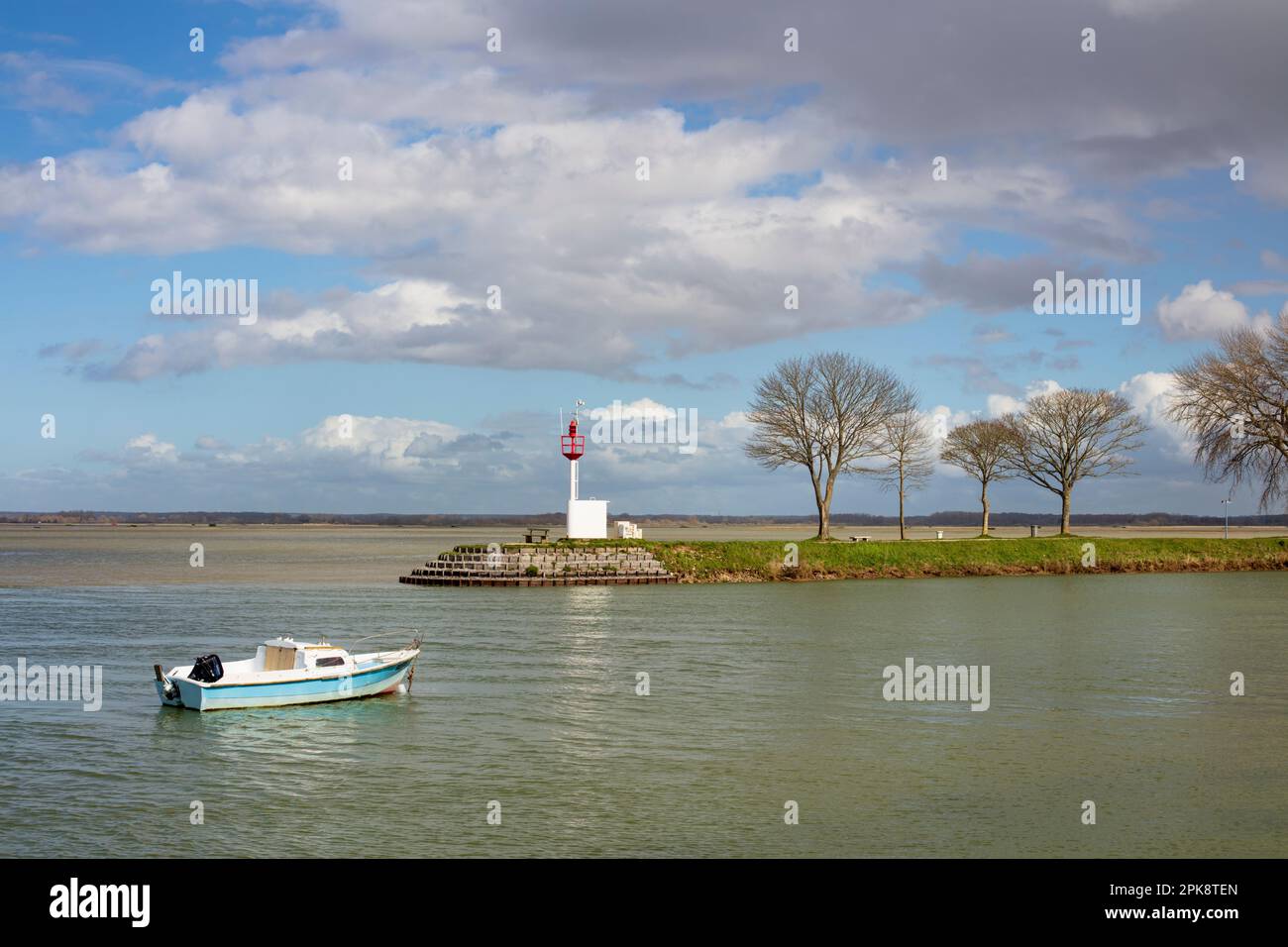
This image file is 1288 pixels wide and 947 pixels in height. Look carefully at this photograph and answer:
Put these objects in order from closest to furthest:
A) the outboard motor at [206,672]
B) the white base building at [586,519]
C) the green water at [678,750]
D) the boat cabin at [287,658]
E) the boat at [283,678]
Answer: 1. the green water at [678,750]
2. the outboard motor at [206,672]
3. the boat at [283,678]
4. the boat cabin at [287,658]
5. the white base building at [586,519]

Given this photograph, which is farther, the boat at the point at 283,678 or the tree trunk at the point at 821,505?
the tree trunk at the point at 821,505

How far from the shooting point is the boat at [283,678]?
95.1ft

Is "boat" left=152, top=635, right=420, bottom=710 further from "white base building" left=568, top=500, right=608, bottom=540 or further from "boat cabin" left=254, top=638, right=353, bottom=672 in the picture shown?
"white base building" left=568, top=500, right=608, bottom=540

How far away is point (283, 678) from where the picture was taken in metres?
29.4

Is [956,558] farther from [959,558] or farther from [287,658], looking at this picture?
[287,658]

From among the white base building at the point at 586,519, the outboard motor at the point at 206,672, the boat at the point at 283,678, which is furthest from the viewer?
the white base building at the point at 586,519

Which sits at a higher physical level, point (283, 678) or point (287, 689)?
point (283, 678)

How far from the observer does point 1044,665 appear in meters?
37.4

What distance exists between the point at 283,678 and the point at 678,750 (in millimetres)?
10940

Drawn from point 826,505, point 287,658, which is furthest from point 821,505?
point 287,658

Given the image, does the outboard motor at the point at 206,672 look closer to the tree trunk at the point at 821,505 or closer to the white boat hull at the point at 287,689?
the white boat hull at the point at 287,689

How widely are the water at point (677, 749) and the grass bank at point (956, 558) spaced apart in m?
25.2

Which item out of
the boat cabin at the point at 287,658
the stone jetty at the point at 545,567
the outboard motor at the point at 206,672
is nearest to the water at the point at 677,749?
the outboard motor at the point at 206,672
